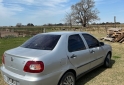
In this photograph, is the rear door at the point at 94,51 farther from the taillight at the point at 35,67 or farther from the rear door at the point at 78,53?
the taillight at the point at 35,67

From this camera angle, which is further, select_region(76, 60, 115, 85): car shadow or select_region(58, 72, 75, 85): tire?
select_region(76, 60, 115, 85): car shadow

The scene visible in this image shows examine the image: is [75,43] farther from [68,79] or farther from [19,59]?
[19,59]

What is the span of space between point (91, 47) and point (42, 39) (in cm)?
166

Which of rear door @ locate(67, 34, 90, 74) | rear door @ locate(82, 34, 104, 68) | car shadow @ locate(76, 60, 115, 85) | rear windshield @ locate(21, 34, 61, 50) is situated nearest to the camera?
rear windshield @ locate(21, 34, 61, 50)

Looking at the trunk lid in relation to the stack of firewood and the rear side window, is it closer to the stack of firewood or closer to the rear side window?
the rear side window

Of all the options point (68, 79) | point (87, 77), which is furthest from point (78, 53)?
point (87, 77)

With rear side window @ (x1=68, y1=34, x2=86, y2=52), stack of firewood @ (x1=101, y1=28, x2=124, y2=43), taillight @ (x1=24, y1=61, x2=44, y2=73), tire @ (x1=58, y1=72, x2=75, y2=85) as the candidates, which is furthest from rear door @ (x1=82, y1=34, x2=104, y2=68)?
stack of firewood @ (x1=101, y1=28, x2=124, y2=43)

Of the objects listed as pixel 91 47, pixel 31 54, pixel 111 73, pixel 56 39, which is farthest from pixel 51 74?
pixel 111 73

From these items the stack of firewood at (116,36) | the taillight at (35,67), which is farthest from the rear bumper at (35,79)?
the stack of firewood at (116,36)

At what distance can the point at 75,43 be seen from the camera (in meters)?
4.07

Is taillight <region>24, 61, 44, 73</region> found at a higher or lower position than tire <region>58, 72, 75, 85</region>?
higher

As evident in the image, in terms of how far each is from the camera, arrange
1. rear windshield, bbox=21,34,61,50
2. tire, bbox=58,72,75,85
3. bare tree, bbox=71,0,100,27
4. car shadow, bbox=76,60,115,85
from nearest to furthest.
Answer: tire, bbox=58,72,75,85, rear windshield, bbox=21,34,61,50, car shadow, bbox=76,60,115,85, bare tree, bbox=71,0,100,27

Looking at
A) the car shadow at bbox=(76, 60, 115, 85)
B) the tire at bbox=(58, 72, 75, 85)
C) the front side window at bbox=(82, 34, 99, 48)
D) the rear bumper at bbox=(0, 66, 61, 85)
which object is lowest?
the car shadow at bbox=(76, 60, 115, 85)

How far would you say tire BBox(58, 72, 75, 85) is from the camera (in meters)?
3.45
